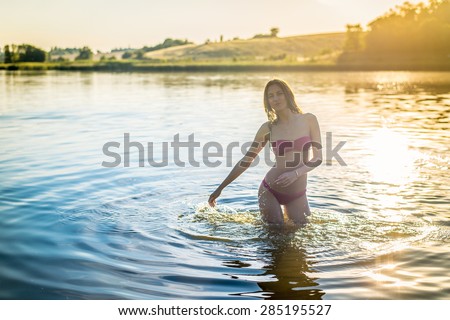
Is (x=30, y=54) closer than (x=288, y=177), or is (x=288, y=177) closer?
(x=288, y=177)

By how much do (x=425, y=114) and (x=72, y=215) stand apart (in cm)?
1679

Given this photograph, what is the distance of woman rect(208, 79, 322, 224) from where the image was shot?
7.12m

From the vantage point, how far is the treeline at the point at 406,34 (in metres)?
88.0

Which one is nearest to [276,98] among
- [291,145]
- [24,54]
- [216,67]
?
[291,145]

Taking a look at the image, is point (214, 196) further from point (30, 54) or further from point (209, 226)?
point (30, 54)

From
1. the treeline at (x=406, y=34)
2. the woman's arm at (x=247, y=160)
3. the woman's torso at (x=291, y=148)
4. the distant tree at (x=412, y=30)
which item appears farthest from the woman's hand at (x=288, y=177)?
the distant tree at (x=412, y=30)

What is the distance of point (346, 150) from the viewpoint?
14.3 metres

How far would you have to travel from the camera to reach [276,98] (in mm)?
7160

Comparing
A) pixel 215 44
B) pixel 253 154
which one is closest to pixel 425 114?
pixel 253 154

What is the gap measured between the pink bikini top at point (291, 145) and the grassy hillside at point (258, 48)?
130902 mm

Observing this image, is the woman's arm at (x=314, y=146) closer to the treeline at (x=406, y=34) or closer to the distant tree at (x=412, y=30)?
the treeline at (x=406, y=34)

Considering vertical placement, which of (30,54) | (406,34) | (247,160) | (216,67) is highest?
(406,34)

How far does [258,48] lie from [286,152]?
489ft
